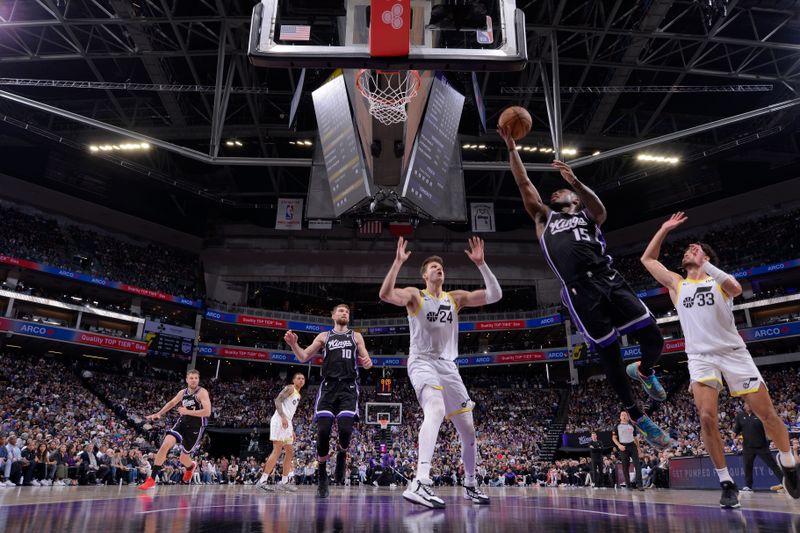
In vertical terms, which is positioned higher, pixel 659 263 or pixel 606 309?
pixel 659 263

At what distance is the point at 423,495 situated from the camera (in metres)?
4.60

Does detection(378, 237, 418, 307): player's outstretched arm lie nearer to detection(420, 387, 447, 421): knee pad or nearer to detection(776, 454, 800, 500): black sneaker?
detection(420, 387, 447, 421): knee pad

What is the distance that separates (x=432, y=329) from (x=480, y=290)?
638 mm

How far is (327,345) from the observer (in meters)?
7.73

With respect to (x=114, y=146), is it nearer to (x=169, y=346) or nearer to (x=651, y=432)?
(x=169, y=346)

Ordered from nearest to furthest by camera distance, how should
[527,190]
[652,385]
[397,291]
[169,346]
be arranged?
[652,385] → [527,190] → [397,291] → [169,346]

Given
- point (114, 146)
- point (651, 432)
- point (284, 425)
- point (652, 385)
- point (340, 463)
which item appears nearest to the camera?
point (651, 432)

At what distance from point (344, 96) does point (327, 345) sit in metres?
8.46

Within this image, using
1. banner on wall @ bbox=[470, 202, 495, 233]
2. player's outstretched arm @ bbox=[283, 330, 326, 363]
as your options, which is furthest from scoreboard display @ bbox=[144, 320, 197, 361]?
player's outstretched arm @ bbox=[283, 330, 326, 363]

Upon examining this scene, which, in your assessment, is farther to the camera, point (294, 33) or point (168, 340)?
point (168, 340)

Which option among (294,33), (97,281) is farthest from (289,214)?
(294,33)

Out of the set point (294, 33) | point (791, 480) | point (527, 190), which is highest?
point (294, 33)

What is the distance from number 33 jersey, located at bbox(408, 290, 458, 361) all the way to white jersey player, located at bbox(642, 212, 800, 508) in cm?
205

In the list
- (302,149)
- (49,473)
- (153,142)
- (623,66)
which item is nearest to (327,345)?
(153,142)
